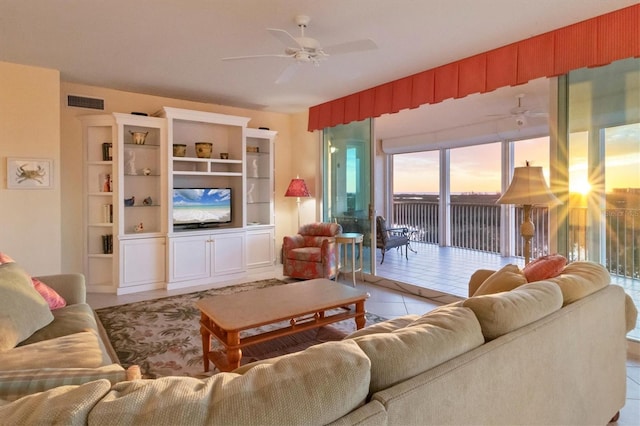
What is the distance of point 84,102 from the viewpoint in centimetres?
463

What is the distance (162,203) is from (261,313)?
304 cm

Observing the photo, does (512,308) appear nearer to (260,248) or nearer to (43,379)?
(43,379)

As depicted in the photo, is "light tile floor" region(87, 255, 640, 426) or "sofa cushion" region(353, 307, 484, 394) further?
"light tile floor" region(87, 255, 640, 426)

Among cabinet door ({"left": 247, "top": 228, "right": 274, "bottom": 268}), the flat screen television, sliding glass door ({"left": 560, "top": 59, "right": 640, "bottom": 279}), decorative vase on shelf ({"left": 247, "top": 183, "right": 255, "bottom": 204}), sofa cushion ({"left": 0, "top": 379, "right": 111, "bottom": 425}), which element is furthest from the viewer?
decorative vase on shelf ({"left": 247, "top": 183, "right": 255, "bottom": 204})

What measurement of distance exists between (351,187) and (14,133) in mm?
4011

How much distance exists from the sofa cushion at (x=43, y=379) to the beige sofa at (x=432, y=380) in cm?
15

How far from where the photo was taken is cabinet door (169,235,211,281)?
4817mm

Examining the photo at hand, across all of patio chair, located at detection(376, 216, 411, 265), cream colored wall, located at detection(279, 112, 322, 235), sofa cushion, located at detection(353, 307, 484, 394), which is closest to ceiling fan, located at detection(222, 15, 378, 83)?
sofa cushion, located at detection(353, 307, 484, 394)

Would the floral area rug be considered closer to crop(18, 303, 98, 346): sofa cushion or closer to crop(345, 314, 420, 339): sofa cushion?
crop(18, 303, 98, 346): sofa cushion

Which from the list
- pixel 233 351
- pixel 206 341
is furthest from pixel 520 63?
pixel 206 341

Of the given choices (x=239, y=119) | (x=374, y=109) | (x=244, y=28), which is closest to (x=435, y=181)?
(x=374, y=109)

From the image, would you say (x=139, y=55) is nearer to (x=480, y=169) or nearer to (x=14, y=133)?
(x=14, y=133)

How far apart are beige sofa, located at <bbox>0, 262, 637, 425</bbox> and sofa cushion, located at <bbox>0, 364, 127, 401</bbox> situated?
0.15 m

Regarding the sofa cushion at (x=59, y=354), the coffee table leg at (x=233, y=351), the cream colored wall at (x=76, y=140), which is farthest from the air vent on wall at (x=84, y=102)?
the coffee table leg at (x=233, y=351)
